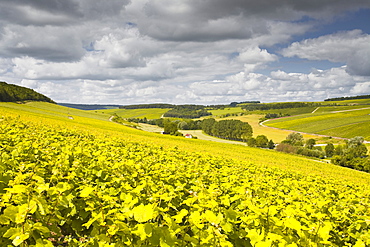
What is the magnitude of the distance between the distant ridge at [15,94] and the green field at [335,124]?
146m

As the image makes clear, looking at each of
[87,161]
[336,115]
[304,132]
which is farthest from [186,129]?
[87,161]

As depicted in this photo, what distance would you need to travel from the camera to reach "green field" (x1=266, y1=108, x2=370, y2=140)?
Answer: 112500 millimetres

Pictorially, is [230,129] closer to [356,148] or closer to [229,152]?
[356,148]

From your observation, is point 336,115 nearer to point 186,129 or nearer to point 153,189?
point 186,129

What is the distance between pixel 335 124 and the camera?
12975cm

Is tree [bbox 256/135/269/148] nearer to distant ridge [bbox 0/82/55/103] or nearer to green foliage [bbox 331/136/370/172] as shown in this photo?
green foliage [bbox 331/136/370/172]

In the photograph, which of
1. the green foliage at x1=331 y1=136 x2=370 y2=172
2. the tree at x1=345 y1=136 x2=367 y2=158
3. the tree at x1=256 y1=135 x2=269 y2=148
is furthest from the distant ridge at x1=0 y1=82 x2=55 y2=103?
the tree at x1=345 y1=136 x2=367 y2=158

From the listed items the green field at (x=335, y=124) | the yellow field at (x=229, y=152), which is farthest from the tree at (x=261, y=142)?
the yellow field at (x=229, y=152)

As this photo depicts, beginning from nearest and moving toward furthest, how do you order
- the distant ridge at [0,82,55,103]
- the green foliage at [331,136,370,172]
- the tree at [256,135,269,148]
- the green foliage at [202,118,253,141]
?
the green foliage at [331,136,370,172], the distant ridge at [0,82,55,103], the tree at [256,135,269,148], the green foliage at [202,118,253,141]

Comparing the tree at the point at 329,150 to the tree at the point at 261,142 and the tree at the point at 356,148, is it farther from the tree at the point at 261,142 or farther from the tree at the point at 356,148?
the tree at the point at 261,142

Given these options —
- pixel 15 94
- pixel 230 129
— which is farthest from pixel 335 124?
pixel 15 94

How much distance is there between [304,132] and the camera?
13038 centimetres

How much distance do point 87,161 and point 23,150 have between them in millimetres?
1789

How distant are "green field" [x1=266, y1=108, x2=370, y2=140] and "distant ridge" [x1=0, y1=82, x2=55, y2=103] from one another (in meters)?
146
